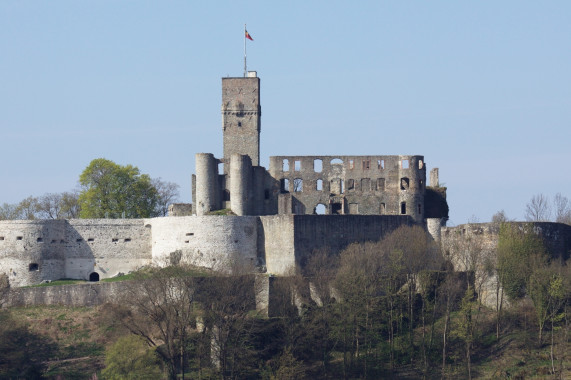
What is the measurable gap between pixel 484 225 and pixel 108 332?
22.3 metres

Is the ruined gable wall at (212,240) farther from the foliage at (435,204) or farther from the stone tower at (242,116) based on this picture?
the foliage at (435,204)

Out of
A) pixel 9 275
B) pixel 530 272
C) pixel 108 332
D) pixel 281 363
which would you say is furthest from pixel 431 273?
pixel 9 275

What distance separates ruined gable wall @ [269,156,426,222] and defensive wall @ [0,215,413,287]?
304cm

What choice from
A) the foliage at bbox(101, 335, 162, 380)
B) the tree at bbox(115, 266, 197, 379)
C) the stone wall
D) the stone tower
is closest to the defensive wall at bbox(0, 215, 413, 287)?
the stone wall

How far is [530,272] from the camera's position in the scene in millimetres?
68812

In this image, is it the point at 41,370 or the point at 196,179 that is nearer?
the point at 41,370

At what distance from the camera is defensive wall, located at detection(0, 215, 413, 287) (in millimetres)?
74000

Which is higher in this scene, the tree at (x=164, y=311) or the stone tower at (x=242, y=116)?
the stone tower at (x=242, y=116)

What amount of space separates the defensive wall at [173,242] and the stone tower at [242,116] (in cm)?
948

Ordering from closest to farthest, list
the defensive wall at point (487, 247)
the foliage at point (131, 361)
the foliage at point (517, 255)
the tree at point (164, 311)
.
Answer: the foliage at point (131, 361)
the tree at point (164, 311)
the foliage at point (517, 255)
the defensive wall at point (487, 247)

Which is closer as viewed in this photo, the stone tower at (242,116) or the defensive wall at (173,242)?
the defensive wall at (173,242)

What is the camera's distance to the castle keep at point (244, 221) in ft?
244

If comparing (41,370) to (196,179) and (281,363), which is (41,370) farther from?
(196,179)

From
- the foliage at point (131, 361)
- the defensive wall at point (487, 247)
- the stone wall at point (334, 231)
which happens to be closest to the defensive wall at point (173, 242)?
the stone wall at point (334, 231)
